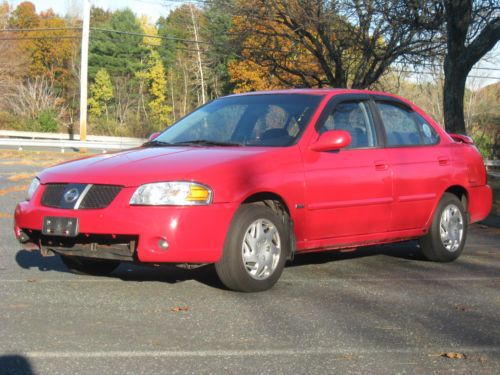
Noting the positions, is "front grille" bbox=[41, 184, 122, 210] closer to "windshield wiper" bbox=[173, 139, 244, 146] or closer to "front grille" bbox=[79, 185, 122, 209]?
"front grille" bbox=[79, 185, 122, 209]

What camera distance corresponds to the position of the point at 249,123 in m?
7.19

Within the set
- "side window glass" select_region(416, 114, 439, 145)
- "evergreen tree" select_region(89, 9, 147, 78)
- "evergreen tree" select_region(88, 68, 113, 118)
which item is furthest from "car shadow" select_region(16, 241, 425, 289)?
"evergreen tree" select_region(89, 9, 147, 78)

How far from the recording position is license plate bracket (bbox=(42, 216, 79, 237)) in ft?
19.7

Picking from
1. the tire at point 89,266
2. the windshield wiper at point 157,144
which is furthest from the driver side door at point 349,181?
the tire at point 89,266

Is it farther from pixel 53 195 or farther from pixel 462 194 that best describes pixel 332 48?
pixel 53 195

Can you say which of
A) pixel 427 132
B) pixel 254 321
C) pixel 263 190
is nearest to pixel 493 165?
pixel 427 132

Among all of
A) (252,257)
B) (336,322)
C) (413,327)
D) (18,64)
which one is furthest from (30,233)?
(18,64)

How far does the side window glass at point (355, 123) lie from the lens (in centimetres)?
730

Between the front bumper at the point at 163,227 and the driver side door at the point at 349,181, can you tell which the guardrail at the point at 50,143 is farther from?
the front bumper at the point at 163,227

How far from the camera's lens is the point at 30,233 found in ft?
21.2

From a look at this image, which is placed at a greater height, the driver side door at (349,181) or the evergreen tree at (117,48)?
the evergreen tree at (117,48)

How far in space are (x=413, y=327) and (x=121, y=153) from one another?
294 cm

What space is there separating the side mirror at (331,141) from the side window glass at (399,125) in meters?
0.99

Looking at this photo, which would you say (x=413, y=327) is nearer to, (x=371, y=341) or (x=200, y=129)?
(x=371, y=341)
